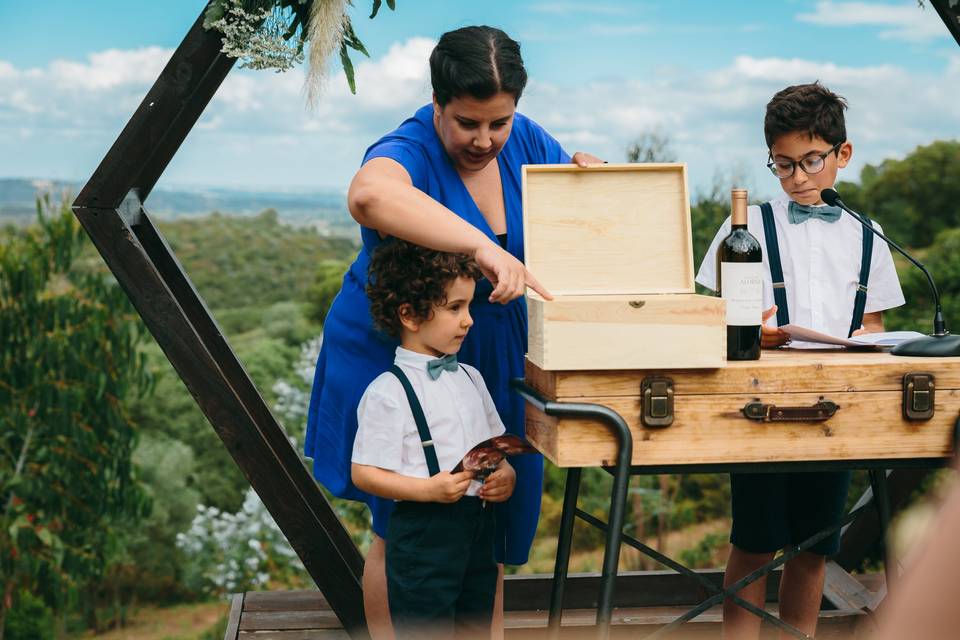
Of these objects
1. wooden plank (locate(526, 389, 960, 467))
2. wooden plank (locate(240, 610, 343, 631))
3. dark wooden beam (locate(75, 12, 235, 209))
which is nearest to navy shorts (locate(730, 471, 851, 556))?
wooden plank (locate(526, 389, 960, 467))

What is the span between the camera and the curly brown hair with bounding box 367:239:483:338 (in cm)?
217

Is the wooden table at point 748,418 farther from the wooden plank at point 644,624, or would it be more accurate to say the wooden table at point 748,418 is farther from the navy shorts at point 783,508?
the wooden plank at point 644,624

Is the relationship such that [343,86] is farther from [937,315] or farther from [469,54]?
[937,315]

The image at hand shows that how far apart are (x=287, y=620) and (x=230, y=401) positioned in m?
0.93

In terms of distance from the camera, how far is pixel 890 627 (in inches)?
17.1

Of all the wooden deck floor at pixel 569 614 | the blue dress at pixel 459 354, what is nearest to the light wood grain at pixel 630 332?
the blue dress at pixel 459 354

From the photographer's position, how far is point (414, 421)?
2.19 m

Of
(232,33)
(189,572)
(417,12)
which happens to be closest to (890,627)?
(232,33)

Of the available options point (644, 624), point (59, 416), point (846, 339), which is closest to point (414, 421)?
point (846, 339)

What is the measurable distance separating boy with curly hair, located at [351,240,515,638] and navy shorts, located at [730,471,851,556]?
685 mm

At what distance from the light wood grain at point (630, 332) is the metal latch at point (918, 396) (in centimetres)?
38

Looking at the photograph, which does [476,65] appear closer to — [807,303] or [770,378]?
[770,378]

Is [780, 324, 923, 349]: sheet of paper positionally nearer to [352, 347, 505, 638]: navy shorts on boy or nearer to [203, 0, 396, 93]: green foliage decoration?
[352, 347, 505, 638]: navy shorts on boy

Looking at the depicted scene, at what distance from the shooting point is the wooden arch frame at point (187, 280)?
2.83m
